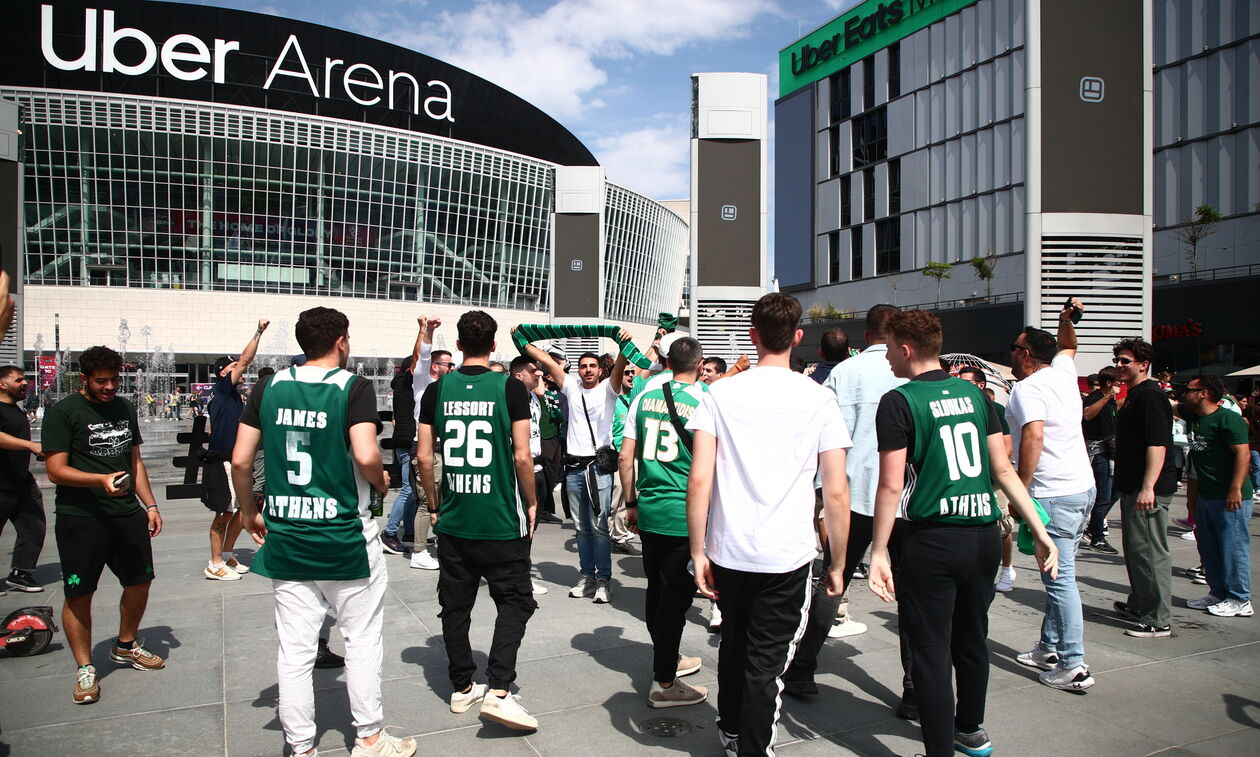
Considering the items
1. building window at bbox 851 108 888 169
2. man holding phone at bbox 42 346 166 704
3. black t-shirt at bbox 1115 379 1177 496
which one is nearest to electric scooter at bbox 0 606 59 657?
man holding phone at bbox 42 346 166 704

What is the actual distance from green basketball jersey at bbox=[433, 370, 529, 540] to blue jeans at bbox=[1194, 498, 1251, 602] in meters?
5.57

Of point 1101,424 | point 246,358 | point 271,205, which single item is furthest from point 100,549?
point 271,205

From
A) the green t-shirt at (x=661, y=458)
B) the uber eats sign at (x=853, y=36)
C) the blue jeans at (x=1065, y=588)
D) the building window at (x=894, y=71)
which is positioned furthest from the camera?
the building window at (x=894, y=71)

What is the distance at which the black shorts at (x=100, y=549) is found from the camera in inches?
173

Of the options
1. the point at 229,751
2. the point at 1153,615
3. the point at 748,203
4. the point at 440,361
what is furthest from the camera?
the point at 748,203

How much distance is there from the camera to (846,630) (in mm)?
5469

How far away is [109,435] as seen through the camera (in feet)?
15.2

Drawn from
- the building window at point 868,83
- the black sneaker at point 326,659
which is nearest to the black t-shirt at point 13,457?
the black sneaker at point 326,659

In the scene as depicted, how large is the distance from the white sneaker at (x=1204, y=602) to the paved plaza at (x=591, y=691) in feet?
0.37

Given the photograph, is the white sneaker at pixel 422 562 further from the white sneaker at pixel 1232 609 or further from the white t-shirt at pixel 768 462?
the white sneaker at pixel 1232 609

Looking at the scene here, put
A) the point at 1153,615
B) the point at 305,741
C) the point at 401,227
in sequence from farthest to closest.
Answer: the point at 401,227 < the point at 1153,615 < the point at 305,741

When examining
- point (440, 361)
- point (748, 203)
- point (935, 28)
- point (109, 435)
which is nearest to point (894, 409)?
point (109, 435)

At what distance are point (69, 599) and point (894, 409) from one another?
4.58 metres

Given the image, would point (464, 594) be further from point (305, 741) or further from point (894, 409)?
point (894, 409)
